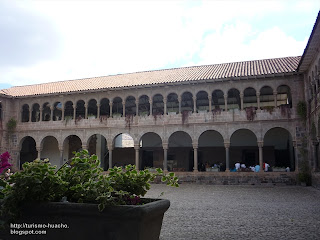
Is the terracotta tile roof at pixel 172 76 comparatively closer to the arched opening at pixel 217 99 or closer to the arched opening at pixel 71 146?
the arched opening at pixel 217 99

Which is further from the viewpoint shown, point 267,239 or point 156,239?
point 267,239

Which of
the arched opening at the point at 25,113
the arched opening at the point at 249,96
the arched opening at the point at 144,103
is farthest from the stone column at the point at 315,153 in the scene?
the arched opening at the point at 25,113

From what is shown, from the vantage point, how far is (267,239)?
19.8ft

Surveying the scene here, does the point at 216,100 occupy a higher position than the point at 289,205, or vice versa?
the point at 216,100

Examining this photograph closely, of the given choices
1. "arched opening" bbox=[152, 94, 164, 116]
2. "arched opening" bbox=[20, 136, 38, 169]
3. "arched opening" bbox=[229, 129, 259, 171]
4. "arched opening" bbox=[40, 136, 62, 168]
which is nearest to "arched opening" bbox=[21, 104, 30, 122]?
"arched opening" bbox=[20, 136, 38, 169]

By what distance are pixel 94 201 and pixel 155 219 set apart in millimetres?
805

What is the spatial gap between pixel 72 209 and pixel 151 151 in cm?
2362

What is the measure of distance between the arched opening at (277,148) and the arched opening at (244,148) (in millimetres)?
797

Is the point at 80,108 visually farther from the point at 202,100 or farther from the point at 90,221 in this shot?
the point at 90,221

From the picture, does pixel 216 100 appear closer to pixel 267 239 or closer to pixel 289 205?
pixel 289 205

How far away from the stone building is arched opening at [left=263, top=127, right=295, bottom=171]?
7 cm

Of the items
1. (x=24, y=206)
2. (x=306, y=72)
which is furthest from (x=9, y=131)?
(x=24, y=206)

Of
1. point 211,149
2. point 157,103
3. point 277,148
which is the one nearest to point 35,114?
point 157,103

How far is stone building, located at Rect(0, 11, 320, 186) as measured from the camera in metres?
Answer: 20.7
